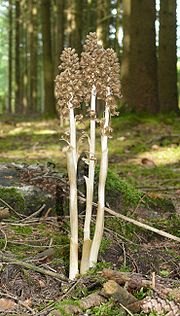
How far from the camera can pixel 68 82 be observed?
9.28 feet

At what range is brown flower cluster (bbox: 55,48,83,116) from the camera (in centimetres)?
280

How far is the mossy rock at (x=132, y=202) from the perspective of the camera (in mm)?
4156

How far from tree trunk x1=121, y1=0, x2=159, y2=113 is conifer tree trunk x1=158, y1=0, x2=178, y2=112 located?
111 centimetres

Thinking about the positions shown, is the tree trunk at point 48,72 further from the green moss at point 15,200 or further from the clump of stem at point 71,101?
the clump of stem at point 71,101

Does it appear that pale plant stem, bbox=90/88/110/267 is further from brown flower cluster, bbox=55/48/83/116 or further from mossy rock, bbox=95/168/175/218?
mossy rock, bbox=95/168/175/218

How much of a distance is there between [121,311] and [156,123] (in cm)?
837

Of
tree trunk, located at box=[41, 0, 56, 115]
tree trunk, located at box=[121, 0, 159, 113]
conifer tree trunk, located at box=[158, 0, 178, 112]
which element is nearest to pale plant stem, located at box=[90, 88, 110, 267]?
tree trunk, located at box=[121, 0, 159, 113]

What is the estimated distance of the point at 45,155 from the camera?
826 cm

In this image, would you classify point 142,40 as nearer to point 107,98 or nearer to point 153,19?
point 153,19

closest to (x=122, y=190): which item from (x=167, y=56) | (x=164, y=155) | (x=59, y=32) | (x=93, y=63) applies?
(x=93, y=63)

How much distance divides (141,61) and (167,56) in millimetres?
1553

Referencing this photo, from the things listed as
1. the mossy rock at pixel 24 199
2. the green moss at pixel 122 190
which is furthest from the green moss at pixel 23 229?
the green moss at pixel 122 190

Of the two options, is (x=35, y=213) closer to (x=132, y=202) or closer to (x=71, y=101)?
(x=132, y=202)

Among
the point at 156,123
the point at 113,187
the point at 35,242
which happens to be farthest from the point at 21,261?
the point at 156,123
